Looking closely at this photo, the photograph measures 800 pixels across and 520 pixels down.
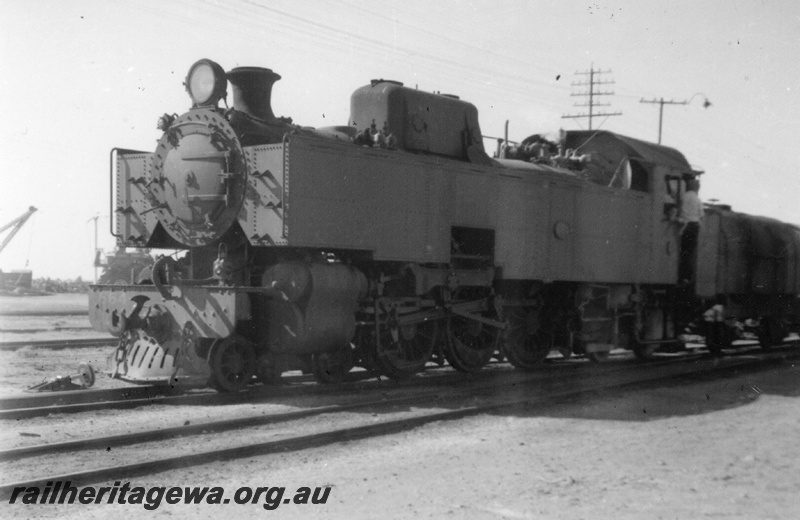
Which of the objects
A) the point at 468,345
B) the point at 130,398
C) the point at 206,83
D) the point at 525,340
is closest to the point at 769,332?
the point at 525,340

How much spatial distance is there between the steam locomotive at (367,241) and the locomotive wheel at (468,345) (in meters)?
0.03

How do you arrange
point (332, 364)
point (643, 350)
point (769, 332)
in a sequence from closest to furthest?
point (332, 364), point (643, 350), point (769, 332)

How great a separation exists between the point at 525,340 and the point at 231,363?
5398mm

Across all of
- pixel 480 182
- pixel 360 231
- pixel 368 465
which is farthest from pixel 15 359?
pixel 368 465

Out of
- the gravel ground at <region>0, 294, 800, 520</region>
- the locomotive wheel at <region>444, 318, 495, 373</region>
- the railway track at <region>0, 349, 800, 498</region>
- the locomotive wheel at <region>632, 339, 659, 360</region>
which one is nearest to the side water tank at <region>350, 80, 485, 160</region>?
the locomotive wheel at <region>444, 318, 495, 373</region>

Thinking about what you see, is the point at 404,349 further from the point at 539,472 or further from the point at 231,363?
the point at 539,472

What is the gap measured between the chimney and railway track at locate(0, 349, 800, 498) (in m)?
3.73

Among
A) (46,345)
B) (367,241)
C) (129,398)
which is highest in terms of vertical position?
(367,241)

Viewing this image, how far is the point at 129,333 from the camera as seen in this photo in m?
9.67

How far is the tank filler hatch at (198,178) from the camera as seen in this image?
9.47m

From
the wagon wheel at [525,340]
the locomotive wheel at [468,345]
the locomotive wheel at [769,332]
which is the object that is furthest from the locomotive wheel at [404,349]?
the locomotive wheel at [769,332]

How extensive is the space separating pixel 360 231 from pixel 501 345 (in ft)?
12.2

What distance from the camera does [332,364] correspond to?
412 inches

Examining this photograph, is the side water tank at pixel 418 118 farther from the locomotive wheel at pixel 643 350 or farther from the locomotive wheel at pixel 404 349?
the locomotive wheel at pixel 643 350
